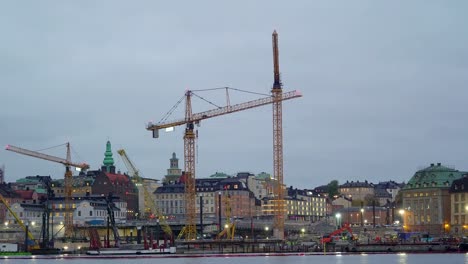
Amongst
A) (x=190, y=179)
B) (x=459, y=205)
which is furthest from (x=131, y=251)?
(x=459, y=205)

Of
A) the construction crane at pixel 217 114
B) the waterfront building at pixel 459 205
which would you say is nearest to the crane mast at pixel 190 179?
the construction crane at pixel 217 114

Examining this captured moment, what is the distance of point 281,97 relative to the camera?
174 meters

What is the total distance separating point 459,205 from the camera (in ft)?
644

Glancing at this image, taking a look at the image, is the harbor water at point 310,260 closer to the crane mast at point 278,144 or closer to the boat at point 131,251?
the boat at point 131,251

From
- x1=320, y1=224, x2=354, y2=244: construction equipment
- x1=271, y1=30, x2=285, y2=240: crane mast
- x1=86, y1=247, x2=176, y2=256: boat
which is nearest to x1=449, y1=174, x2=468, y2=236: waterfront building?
x1=320, y1=224, x2=354, y2=244: construction equipment

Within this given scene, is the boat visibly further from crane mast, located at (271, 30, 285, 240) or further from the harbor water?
crane mast, located at (271, 30, 285, 240)

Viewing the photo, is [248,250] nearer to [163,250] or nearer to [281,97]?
[163,250]

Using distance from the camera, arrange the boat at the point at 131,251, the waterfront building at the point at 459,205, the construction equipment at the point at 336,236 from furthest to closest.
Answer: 1. the waterfront building at the point at 459,205
2. the construction equipment at the point at 336,236
3. the boat at the point at 131,251

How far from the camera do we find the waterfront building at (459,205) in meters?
192

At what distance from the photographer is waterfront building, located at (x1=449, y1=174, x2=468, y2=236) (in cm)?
19212

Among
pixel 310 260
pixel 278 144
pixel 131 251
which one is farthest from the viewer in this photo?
pixel 278 144

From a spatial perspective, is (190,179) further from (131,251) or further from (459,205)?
(459,205)

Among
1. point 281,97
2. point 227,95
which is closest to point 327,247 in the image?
point 281,97

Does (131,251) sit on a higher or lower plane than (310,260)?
higher
